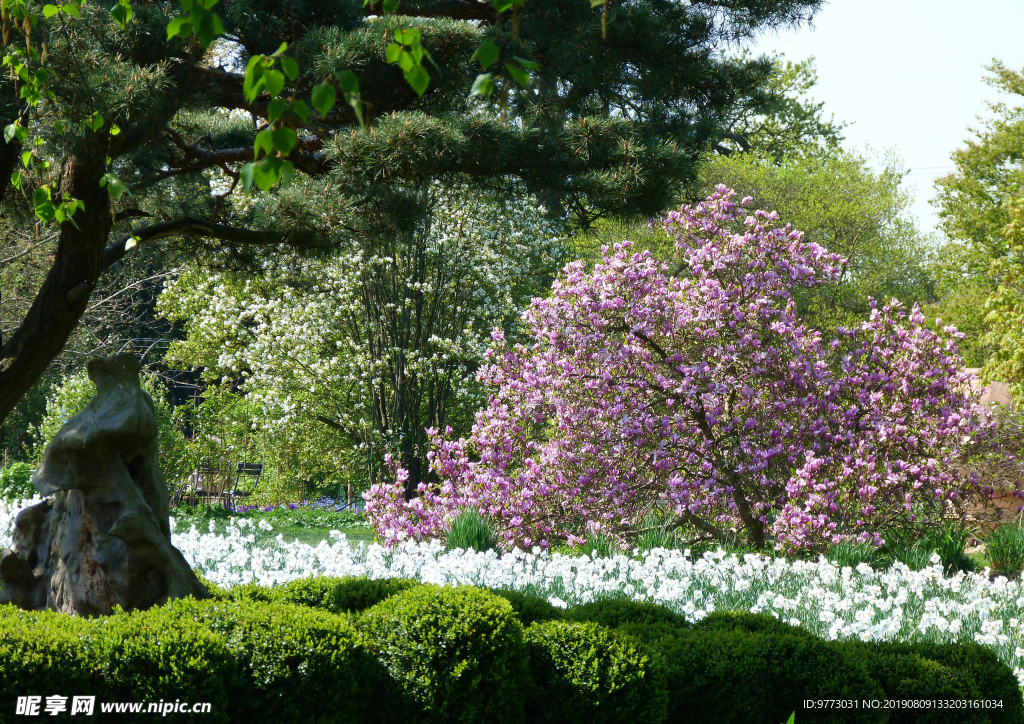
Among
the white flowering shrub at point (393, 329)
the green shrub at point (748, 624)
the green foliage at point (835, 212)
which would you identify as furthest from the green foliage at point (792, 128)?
the green shrub at point (748, 624)

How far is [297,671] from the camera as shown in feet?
9.59

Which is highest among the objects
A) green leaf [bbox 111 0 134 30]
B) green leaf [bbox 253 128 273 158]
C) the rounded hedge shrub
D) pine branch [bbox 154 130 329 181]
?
green leaf [bbox 111 0 134 30]

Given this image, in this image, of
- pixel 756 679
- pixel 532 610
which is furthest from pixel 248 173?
pixel 756 679

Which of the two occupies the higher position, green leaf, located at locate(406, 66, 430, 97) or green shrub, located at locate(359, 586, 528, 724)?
green leaf, located at locate(406, 66, 430, 97)

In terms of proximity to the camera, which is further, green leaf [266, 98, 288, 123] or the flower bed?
the flower bed

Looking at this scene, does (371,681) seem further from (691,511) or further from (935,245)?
(935,245)

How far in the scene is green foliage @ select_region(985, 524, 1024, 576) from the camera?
7.37 m

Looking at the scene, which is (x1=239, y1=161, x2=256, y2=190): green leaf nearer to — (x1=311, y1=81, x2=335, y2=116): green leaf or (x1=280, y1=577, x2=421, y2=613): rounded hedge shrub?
(x1=311, y1=81, x2=335, y2=116): green leaf

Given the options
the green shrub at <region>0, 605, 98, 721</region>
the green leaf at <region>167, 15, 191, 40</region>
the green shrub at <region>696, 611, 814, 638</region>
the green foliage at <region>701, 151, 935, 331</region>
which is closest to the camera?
the green leaf at <region>167, 15, 191, 40</region>

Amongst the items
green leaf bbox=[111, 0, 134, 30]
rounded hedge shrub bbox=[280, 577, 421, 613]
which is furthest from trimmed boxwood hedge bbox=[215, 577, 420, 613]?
green leaf bbox=[111, 0, 134, 30]

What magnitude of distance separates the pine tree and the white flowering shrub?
197 inches

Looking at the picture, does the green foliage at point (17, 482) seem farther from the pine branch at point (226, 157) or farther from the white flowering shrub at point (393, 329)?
the pine branch at point (226, 157)

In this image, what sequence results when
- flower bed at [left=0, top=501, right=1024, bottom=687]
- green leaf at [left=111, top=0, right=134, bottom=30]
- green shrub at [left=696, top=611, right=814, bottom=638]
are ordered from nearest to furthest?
green leaf at [left=111, top=0, right=134, bottom=30], green shrub at [left=696, top=611, right=814, bottom=638], flower bed at [left=0, top=501, right=1024, bottom=687]

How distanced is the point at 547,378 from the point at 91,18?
4.30m
